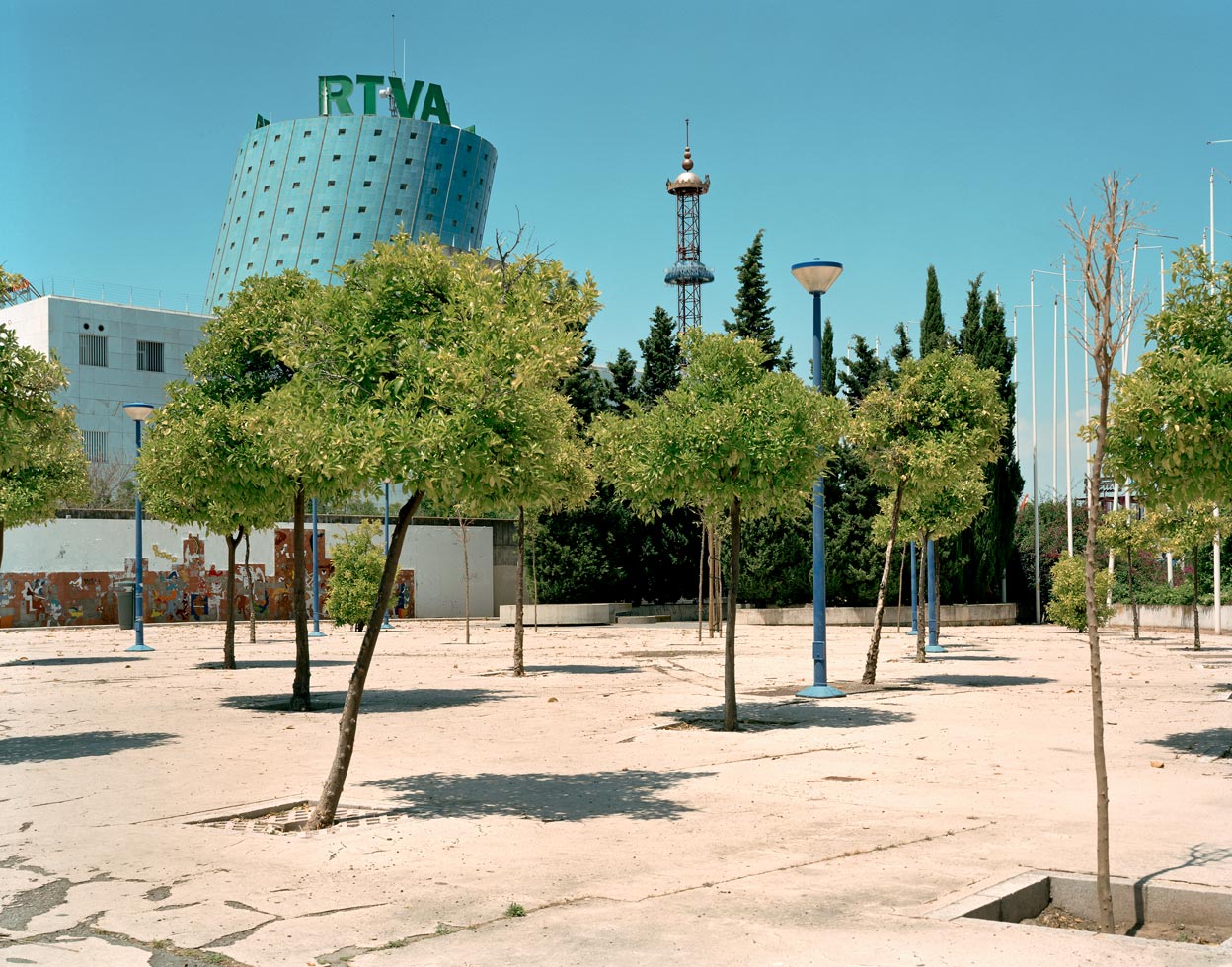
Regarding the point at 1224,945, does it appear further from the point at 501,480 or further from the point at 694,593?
the point at 694,593

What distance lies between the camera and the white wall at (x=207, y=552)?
44.5 meters

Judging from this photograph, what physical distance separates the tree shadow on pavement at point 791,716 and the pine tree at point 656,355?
34.3 metres

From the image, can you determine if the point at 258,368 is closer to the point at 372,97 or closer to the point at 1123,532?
the point at 1123,532

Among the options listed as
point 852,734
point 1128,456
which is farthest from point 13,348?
point 1128,456

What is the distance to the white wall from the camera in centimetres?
4447

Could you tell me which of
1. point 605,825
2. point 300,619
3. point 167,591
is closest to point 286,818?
point 605,825

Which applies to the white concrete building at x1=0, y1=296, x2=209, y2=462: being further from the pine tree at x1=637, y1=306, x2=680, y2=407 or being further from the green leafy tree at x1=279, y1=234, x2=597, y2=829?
the green leafy tree at x1=279, y1=234, x2=597, y2=829

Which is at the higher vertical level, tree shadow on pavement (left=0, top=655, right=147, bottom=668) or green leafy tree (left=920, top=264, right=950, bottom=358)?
green leafy tree (left=920, top=264, right=950, bottom=358)

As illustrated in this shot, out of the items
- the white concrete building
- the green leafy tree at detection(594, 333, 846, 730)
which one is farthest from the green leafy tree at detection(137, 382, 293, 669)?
the white concrete building

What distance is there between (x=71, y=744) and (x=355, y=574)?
2065 cm

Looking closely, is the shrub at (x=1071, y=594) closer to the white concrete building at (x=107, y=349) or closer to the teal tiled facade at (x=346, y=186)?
the white concrete building at (x=107, y=349)

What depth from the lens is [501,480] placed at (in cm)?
937

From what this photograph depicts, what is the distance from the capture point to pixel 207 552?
49.1m

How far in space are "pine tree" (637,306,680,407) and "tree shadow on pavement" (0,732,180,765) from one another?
124ft
